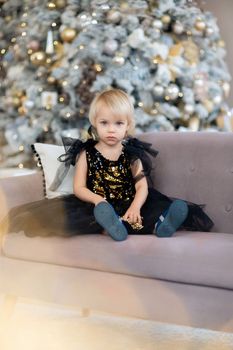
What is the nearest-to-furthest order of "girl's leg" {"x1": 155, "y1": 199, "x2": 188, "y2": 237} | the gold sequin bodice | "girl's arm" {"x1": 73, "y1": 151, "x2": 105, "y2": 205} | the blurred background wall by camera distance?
"girl's leg" {"x1": 155, "y1": 199, "x2": 188, "y2": 237}
"girl's arm" {"x1": 73, "y1": 151, "x2": 105, "y2": 205}
the gold sequin bodice
the blurred background wall

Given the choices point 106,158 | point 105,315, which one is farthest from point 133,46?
point 105,315

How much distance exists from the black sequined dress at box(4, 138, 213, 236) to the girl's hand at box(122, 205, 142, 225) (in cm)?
2

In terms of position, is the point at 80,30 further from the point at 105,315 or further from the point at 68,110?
the point at 105,315

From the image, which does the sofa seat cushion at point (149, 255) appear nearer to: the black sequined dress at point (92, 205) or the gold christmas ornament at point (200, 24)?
the black sequined dress at point (92, 205)

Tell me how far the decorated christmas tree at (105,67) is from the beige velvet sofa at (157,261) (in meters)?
1.82

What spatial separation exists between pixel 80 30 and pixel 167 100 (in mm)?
808

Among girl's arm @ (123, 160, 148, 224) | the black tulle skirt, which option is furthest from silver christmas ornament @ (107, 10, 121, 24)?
the black tulle skirt

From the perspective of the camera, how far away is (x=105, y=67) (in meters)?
3.90

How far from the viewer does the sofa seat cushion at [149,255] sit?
4.89 feet

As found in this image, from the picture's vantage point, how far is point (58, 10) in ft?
13.5

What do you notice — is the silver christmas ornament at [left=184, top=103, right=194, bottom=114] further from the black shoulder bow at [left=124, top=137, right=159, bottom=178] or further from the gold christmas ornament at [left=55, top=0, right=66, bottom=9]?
the black shoulder bow at [left=124, top=137, right=159, bottom=178]

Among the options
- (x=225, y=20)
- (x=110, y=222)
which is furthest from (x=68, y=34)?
(x=110, y=222)

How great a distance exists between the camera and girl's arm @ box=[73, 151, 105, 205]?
1.88m

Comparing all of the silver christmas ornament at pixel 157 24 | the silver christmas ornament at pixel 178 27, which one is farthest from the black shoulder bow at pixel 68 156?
the silver christmas ornament at pixel 178 27
